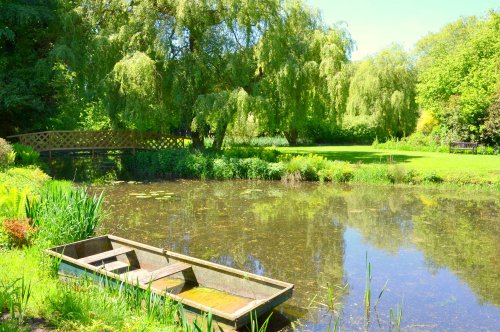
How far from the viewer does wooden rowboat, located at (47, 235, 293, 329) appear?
17.5ft

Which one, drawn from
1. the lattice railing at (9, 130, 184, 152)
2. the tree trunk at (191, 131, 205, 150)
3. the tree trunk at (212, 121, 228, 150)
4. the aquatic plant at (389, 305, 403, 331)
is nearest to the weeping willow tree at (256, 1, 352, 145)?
the tree trunk at (212, 121, 228, 150)

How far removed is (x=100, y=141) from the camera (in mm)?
22312

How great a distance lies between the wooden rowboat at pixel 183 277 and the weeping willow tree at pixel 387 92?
2637cm

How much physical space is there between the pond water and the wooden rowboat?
592 millimetres

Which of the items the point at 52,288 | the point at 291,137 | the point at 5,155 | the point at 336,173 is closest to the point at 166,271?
the point at 52,288

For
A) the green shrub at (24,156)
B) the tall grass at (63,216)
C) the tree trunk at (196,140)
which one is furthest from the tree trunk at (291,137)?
the tall grass at (63,216)

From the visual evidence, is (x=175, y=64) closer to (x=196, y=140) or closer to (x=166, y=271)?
(x=196, y=140)

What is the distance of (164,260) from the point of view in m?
7.07

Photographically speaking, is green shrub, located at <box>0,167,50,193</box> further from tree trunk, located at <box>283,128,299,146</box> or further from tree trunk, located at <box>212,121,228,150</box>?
tree trunk, located at <box>283,128,299,146</box>

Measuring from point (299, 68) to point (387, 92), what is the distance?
1298 centimetres

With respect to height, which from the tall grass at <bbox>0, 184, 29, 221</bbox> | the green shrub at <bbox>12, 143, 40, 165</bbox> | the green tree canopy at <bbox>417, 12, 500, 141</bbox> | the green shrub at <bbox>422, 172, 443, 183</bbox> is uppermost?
the green tree canopy at <bbox>417, 12, 500, 141</bbox>

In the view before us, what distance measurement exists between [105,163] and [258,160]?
336 inches

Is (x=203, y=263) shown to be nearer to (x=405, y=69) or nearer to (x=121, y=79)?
(x=121, y=79)

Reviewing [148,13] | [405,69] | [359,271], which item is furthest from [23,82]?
[405,69]
